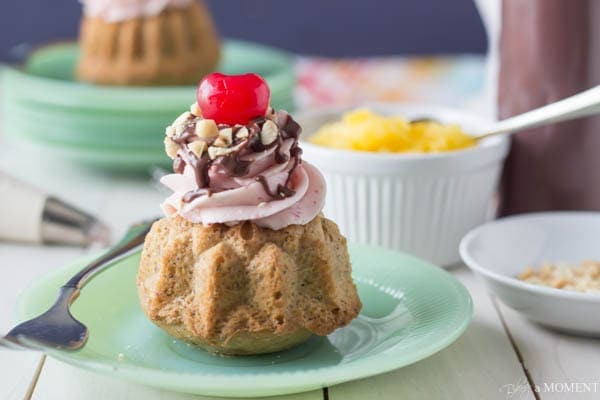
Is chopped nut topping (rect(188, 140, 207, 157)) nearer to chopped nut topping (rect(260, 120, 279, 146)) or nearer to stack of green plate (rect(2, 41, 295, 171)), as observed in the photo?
chopped nut topping (rect(260, 120, 279, 146))

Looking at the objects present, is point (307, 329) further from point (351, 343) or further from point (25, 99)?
point (25, 99)

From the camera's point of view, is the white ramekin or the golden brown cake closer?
the white ramekin

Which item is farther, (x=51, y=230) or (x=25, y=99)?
(x=25, y=99)

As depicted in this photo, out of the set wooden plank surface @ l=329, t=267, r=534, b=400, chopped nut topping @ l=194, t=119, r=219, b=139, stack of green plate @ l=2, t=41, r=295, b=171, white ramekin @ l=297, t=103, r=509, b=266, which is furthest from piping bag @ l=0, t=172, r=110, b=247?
wooden plank surface @ l=329, t=267, r=534, b=400

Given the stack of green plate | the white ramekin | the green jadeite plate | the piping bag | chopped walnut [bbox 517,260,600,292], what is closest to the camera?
the green jadeite plate

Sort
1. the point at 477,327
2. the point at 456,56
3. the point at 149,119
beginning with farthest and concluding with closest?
the point at 456,56, the point at 149,119, the point at 477,327

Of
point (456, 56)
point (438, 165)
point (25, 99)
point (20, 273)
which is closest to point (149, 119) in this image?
point (25, 99)

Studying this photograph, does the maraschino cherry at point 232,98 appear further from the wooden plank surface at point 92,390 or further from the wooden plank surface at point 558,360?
the wooden plank surface at point 558,360
